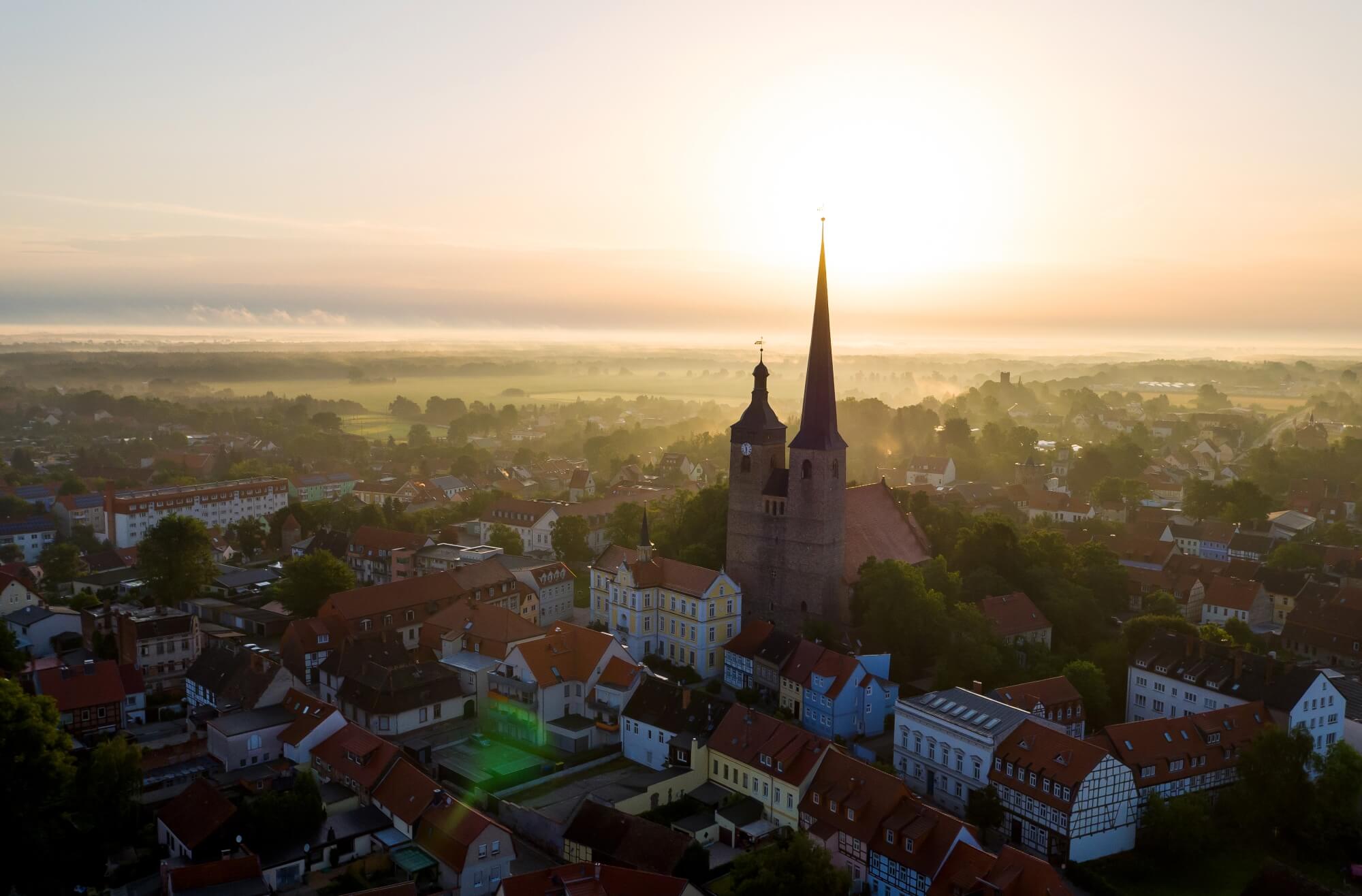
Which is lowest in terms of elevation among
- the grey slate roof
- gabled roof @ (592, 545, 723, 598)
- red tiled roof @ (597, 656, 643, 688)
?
red tiled roof @ (597, 656, 643, 688)

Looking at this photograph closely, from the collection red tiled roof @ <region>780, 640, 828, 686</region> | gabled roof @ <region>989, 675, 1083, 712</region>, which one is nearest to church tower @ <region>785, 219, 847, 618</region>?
red tiled roof @ <region>780, 640, 828, 686</region>

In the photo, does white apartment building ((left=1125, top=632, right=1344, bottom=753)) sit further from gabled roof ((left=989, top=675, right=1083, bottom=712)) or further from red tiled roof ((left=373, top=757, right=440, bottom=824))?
red tiled roof ((left=373, top=757, right=440, bottom=824))

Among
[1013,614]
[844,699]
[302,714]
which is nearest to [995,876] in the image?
[844,699]

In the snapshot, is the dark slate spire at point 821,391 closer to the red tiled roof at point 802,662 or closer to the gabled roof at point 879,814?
the red tiled roof at point 802,662

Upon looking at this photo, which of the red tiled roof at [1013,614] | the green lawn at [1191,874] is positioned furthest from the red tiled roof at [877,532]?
the green lawn at [1191,874]

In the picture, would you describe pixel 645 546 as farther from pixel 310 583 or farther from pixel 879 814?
pixel 879 814

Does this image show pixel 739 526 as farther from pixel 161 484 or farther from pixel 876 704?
pixel 161 484
